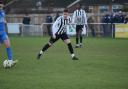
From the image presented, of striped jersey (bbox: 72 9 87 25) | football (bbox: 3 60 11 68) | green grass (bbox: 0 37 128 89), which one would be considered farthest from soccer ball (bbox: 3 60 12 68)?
striped jersey (bbox: 72 9 87 25)

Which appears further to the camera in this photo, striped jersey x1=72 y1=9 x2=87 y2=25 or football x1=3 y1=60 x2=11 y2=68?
striped jersey x1=72 y1=9 x2=87 y2=25

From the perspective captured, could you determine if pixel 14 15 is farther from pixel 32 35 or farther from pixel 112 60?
pixel 112 60

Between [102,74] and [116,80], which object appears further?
[102,74]

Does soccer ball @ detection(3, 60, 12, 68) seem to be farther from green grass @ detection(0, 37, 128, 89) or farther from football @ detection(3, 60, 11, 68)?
green grass @ detection(0, 37, 128, 89)

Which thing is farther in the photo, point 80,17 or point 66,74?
point 80,17

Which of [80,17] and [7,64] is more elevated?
[80,17]

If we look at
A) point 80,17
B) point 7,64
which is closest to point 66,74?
point 7,64

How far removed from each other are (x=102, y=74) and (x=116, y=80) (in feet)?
4.20

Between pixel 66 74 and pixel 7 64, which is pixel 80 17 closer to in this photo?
pixel 7 64

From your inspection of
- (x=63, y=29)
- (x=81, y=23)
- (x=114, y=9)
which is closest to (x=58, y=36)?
(x=63, y=29)

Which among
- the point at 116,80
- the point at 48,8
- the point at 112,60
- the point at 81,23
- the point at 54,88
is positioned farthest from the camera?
the point at 48,8

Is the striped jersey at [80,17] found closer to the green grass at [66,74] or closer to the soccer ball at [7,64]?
the green grass at [66,74]

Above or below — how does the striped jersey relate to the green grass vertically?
above

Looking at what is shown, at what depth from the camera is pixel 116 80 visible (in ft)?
42.4
